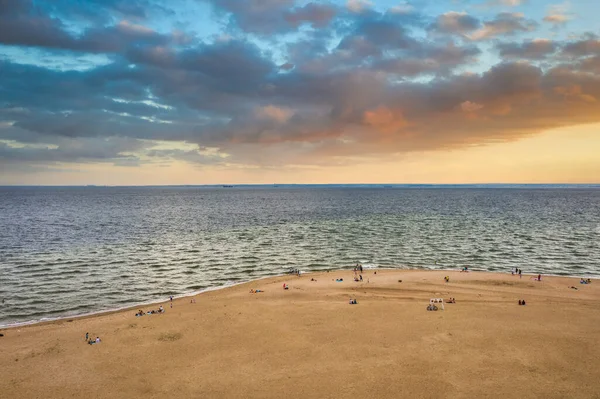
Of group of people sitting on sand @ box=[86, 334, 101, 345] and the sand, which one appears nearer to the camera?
the sand

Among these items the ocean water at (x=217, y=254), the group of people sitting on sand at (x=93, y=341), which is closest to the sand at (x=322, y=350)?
the group of people sitting on sand at (x=93, y=341)

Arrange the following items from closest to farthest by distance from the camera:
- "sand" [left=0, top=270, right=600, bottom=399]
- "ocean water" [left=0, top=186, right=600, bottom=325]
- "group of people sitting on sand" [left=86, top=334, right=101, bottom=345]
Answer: "sand" [left=0, top=270, right=600, bottom=399]
"group of people sitting on sand" [left=86, top=334, right=101, bottom=345]
"ocean water" [left=0, top=186, right=600, bottom=325]

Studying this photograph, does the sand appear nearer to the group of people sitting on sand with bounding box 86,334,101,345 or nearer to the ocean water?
the group of people sitting on sand with bounding box 86,334,101,345

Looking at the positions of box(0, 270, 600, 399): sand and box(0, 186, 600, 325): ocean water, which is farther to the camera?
box(0, 186, 600, 325): ocean water

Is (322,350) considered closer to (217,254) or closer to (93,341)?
(93,341)

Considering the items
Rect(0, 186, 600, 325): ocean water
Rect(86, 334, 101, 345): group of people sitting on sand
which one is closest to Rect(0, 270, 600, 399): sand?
Rect(86, 334, 101, 345): group of people sitting on sand

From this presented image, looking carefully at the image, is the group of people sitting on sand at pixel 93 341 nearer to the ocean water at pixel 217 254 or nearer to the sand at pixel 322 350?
the sand at pixel 322 350

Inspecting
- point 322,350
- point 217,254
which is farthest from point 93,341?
point 217,254

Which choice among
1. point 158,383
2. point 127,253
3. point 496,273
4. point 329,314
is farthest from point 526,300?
point 127,253

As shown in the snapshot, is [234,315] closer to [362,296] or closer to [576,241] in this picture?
[362,296]

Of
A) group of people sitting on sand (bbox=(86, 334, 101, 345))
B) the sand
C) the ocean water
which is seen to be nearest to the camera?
the sand
